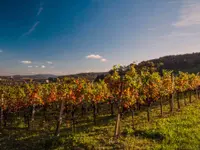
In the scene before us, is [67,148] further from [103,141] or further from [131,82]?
[131,82]

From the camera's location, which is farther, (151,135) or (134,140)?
(151,135)

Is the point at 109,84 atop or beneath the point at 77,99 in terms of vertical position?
atop

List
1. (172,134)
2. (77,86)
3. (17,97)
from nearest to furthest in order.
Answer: (172,134), (77,86), (17,97)

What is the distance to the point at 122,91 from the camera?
2180cm

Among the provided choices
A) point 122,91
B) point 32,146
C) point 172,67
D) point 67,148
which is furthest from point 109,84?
point 172,67

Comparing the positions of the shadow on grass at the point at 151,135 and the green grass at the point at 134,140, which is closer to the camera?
the green grass at the point at 134,140

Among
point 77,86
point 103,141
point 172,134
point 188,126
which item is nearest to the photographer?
point 103,141

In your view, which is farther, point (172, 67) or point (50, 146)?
point (172, 67)

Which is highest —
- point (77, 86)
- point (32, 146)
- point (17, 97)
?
point (77, 86)

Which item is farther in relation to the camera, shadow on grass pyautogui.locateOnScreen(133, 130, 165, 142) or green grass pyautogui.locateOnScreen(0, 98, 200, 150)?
shadow on grass pyautogui.locateOnScreen(133, 130, 165, 142)

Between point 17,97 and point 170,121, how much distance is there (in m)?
28.2

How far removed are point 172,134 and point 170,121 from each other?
6.71 metres

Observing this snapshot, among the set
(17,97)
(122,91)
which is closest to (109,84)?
(122,91)

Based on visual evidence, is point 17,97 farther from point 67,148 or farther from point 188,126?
point 188,126
